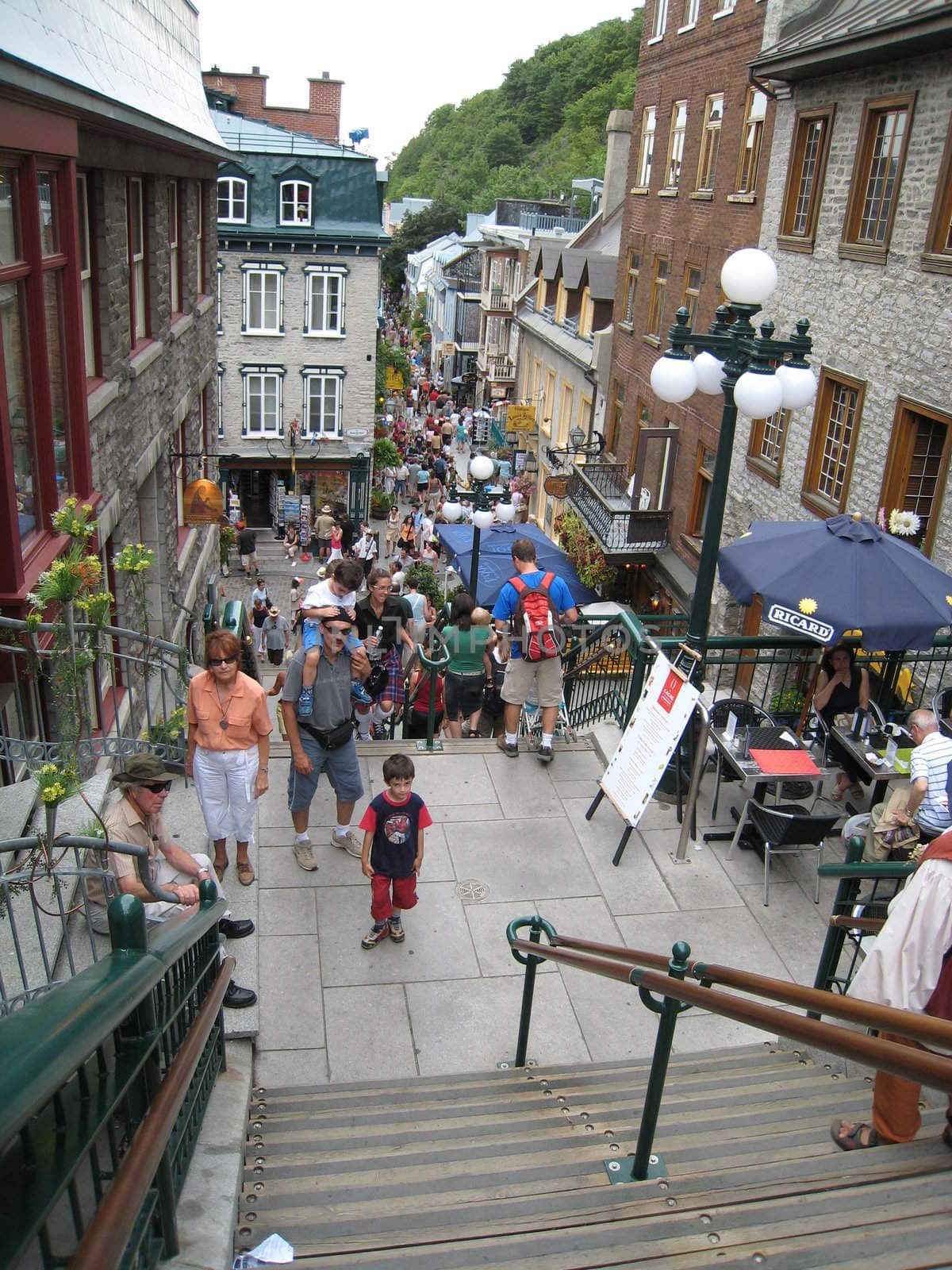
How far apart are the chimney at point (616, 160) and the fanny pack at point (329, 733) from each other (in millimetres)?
27606

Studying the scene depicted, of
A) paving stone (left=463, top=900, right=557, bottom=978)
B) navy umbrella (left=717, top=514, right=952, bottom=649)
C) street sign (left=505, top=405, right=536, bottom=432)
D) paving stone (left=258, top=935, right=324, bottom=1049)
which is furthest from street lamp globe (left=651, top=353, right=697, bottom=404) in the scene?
street sign (left=505, top=405, right=536, bottom=432)

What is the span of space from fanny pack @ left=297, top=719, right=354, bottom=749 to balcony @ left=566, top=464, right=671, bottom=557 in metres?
17.1

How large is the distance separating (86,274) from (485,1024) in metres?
7.28

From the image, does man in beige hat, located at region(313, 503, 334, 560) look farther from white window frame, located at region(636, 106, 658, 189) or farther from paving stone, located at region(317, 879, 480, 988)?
paving stone, located at region(317, 879, 480, 988)

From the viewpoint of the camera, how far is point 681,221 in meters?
22.7

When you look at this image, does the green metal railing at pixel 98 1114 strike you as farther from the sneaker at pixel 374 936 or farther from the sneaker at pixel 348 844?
the sneaker at pixel 348 844

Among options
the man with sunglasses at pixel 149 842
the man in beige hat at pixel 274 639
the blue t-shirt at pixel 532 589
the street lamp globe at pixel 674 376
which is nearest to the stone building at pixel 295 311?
the man in beige hat at pixel 274 639

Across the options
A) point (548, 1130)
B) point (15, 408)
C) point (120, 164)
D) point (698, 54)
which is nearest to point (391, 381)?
point (698, 54)

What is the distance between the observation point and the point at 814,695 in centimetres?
893

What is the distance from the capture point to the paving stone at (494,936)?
21.3 ft

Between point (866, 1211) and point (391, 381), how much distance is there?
163ft

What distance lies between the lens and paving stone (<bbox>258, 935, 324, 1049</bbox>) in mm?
5766

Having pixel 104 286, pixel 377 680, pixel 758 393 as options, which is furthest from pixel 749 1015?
pixel 104 286

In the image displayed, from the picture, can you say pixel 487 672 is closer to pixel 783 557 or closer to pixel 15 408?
pixel 783 557
